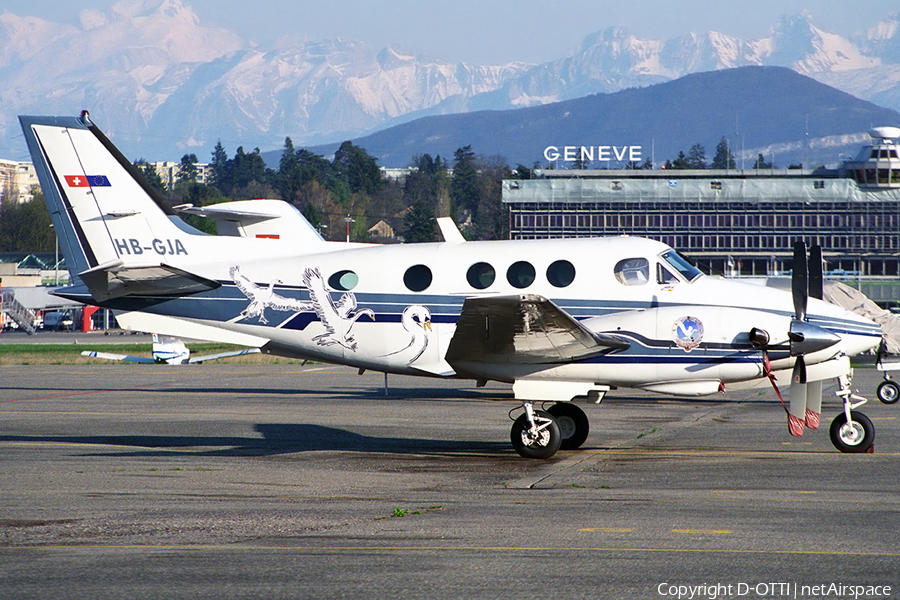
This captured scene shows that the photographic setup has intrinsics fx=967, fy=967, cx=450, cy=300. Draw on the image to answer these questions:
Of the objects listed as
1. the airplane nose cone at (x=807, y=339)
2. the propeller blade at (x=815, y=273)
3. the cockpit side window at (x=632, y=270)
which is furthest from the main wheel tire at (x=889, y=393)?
the cockpit side window at (x=632, y=270)

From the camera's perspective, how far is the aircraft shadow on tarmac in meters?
15.3

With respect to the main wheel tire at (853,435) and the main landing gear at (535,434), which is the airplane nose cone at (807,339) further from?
the main landing gear at (535,434)

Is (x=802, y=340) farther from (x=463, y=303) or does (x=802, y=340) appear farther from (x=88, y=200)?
(x=88, y=200)

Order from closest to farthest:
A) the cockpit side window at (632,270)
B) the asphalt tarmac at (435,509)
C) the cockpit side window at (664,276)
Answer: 1. the asphalt tarmac at (435,509)
2. the cockpit side window at (664,276)
3. the cockpit side window at (632,270)

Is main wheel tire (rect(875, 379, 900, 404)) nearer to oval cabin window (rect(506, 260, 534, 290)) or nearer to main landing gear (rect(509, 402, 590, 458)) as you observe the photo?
main landing gear (rect(509, 402, 590, 458))

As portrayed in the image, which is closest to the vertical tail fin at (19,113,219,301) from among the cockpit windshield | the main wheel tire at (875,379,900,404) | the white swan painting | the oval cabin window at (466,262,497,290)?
the white swan painting

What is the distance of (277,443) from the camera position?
16.3 meters

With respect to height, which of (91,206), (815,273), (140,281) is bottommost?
(815,273)

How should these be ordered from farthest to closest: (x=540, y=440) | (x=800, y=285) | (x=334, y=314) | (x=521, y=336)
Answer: (x=334, y=314) < (x=540, y=440) < (x=800, y=285) < (x=521, y=336)

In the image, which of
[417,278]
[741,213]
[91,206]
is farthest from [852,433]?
[741,213]

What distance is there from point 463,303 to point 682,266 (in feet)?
11.4

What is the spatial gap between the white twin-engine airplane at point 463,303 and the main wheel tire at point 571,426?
2 centimetres

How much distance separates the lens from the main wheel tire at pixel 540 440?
1383 cm

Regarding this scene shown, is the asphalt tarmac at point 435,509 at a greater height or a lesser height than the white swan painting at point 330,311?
lesser
